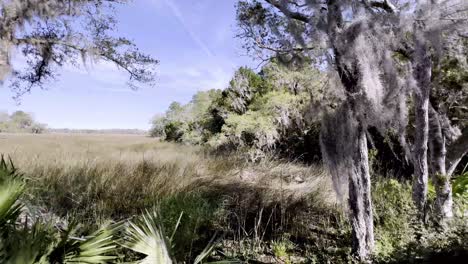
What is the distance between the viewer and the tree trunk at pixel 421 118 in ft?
12.9

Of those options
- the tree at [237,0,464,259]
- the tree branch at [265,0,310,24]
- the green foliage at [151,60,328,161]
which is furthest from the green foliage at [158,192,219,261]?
the green foliage at [151,60,328,161]

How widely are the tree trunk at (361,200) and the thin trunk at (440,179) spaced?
1366 millimetres

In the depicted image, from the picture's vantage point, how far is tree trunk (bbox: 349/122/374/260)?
3291 mm

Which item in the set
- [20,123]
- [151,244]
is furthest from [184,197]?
[20,123]

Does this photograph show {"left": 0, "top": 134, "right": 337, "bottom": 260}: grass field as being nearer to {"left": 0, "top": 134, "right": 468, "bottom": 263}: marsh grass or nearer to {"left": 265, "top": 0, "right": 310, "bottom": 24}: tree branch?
{"left": 0, "top": 134, "right": 468, "bottom": 263}: marsh grass

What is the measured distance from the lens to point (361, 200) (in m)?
3.33

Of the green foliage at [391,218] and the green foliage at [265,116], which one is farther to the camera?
the green foliage at [265,116]

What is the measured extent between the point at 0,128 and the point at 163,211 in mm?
49210

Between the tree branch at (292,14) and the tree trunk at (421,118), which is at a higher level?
Result: the tree branch at (292,14)

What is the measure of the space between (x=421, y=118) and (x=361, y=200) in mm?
1610

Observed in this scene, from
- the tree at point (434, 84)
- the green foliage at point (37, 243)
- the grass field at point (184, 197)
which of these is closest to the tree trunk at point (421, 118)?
the tree at point (434, 84)

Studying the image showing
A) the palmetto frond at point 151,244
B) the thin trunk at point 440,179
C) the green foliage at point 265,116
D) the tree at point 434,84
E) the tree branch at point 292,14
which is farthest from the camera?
the green foliage at point 265,116

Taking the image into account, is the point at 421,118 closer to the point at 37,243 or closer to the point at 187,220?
the point at 187,220

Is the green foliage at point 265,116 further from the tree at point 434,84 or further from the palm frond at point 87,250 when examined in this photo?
the palm frond at point 87,250
